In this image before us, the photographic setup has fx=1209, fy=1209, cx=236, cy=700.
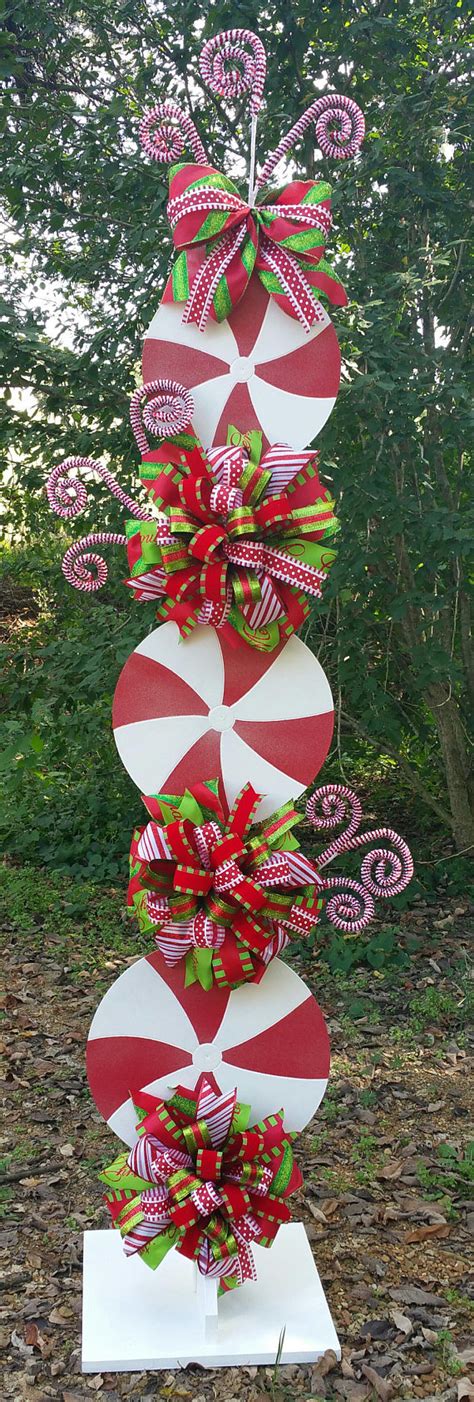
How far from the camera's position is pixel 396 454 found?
396 cm

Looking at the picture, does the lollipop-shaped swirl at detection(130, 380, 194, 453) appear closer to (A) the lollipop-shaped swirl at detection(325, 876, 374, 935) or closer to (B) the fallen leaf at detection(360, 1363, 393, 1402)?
(A) the lollipop-shaped swirl at detection(325, 876, 374, 935)

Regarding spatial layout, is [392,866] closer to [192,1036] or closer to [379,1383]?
[192,1036]

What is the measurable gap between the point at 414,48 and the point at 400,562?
1.60m

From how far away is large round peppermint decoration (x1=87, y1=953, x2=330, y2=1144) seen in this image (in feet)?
7.25

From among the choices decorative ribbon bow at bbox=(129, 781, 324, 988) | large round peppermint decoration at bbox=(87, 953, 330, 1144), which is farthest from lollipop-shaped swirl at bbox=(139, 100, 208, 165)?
large round peppermint decoration at bbox=(87, 953, 330, 1144)

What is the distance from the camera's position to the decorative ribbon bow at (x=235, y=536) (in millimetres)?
2027

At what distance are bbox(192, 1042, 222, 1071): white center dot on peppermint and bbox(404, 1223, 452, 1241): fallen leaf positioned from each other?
821 millimetres

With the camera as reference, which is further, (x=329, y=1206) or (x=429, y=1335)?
(x=329, y=1206)

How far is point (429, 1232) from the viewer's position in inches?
107

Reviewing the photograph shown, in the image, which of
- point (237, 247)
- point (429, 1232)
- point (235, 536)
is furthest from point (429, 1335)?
point (237, 247)

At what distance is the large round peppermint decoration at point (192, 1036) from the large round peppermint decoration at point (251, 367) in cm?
98

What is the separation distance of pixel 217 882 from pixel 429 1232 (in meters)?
1.18

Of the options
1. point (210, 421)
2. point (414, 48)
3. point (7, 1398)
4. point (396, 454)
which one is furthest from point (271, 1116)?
point (414, 48)

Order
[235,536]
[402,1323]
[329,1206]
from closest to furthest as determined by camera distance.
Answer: [235,536]
[402,1323]
[329,1206]
